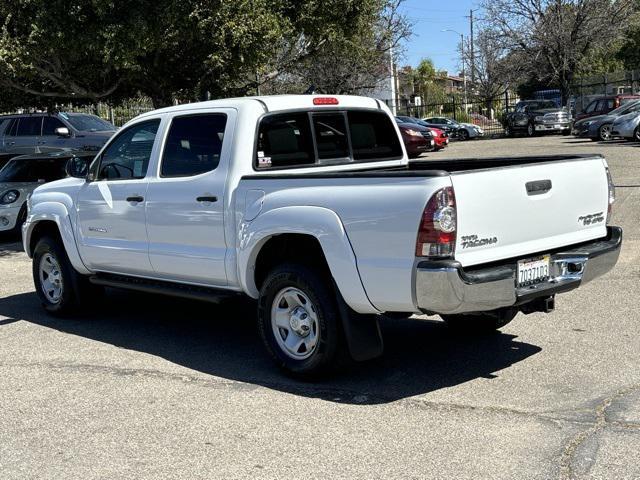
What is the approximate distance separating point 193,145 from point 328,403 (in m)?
2.47

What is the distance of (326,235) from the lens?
5316 millimetres

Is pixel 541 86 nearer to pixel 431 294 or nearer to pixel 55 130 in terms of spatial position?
pixel 55 130

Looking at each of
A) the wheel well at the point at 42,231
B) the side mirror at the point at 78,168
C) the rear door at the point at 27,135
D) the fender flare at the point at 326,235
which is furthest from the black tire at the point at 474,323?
the rear door at the point at 27,135

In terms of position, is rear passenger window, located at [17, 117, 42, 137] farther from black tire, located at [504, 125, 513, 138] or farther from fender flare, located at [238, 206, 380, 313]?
black tire, located at [504, 125, 513, 138]

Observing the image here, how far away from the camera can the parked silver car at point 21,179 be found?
1421cm

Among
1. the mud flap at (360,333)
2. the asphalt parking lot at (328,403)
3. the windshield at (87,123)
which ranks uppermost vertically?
the windshield at (87,123)

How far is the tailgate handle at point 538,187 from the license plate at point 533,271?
1.43 feet

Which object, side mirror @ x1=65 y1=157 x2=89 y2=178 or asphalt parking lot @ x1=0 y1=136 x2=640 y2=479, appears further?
side mirror @ x1=65 y1=157 x2=89 y2=178

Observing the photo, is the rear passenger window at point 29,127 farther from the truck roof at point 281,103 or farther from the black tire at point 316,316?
the black tire at point 316,316

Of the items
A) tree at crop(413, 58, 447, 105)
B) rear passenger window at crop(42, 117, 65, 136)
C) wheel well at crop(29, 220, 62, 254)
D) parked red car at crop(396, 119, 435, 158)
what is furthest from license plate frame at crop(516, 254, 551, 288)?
tree at crop(413, 58, 447, 105)

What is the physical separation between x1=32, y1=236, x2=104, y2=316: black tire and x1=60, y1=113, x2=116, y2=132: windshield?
11329mm

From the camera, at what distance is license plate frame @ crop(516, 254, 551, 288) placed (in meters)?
5.17

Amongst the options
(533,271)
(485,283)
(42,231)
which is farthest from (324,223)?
(42,231)

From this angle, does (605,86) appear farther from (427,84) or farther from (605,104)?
(427,84)
